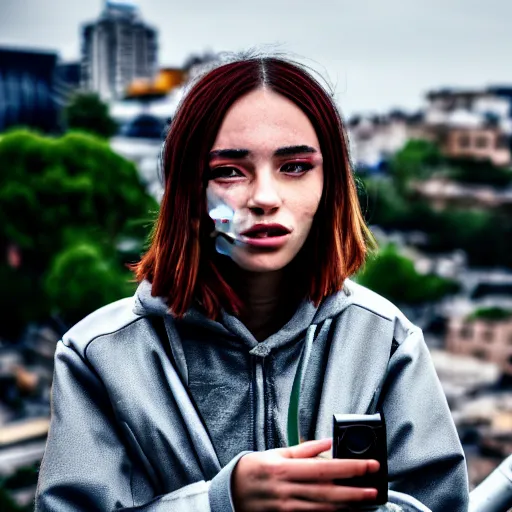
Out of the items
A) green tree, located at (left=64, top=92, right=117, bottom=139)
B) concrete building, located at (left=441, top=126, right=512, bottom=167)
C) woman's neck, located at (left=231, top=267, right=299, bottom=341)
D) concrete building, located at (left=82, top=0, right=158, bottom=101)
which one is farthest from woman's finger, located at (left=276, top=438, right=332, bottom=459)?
concrete building, located at (left=441, top=126, right=512, bottom=167)

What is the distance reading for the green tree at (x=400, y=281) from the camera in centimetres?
1655

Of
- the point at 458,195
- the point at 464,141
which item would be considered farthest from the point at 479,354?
the point at 464,141

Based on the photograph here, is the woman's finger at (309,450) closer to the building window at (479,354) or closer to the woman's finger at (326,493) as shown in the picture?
the woman's finger at (326,493)

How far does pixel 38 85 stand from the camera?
12.6 metres

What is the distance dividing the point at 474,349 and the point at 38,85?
398 inches

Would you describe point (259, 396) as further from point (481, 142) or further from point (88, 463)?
point (481, 142)

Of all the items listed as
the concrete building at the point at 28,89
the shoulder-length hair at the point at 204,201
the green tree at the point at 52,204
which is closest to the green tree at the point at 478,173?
the green tree at the point at 52,204

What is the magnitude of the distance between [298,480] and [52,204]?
48.9 ft

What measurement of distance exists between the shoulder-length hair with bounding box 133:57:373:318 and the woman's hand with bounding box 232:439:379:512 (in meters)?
0.22

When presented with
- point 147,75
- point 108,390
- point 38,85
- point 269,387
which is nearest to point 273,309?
point 269,387

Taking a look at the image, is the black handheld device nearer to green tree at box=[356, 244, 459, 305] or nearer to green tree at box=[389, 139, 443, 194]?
green tree at box=[356, 244, 459, 305]

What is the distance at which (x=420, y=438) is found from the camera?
98 centimetres

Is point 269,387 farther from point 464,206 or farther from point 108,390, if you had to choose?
point 464,206

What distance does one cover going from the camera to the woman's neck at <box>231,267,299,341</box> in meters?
1.03
